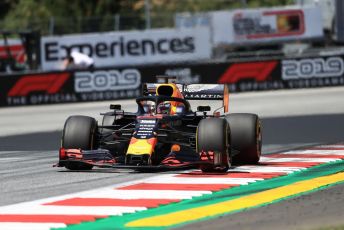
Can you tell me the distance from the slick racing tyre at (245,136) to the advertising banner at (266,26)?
31.5 meters

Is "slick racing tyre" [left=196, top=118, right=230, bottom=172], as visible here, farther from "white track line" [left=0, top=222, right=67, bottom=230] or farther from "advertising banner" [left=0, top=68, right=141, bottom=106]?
"advertising banner" [left=0, top=68, right=141, bottom=106]

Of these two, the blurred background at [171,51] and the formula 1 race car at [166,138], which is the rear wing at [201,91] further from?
the blurred background at [171,51]

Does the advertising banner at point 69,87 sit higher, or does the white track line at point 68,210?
the advertising banner at point 69,87

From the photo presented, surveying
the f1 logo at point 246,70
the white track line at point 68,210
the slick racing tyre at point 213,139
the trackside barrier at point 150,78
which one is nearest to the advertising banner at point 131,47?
the trackside barrier at point 150,78

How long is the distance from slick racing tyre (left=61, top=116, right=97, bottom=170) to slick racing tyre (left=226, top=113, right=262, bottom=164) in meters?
1.77

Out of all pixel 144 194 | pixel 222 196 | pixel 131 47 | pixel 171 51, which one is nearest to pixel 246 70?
pixel 171 51

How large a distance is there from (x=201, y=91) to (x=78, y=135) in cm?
211

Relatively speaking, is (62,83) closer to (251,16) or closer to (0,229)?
(251,16)

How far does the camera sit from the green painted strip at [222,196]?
9.12 m

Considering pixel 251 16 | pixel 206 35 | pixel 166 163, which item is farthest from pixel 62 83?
pixel 166 163

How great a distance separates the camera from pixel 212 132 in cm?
1270

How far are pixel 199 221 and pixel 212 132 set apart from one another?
361cm

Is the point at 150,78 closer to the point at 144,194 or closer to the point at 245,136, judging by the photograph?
the point at 245,136

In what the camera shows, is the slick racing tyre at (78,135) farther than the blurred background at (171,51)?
No
